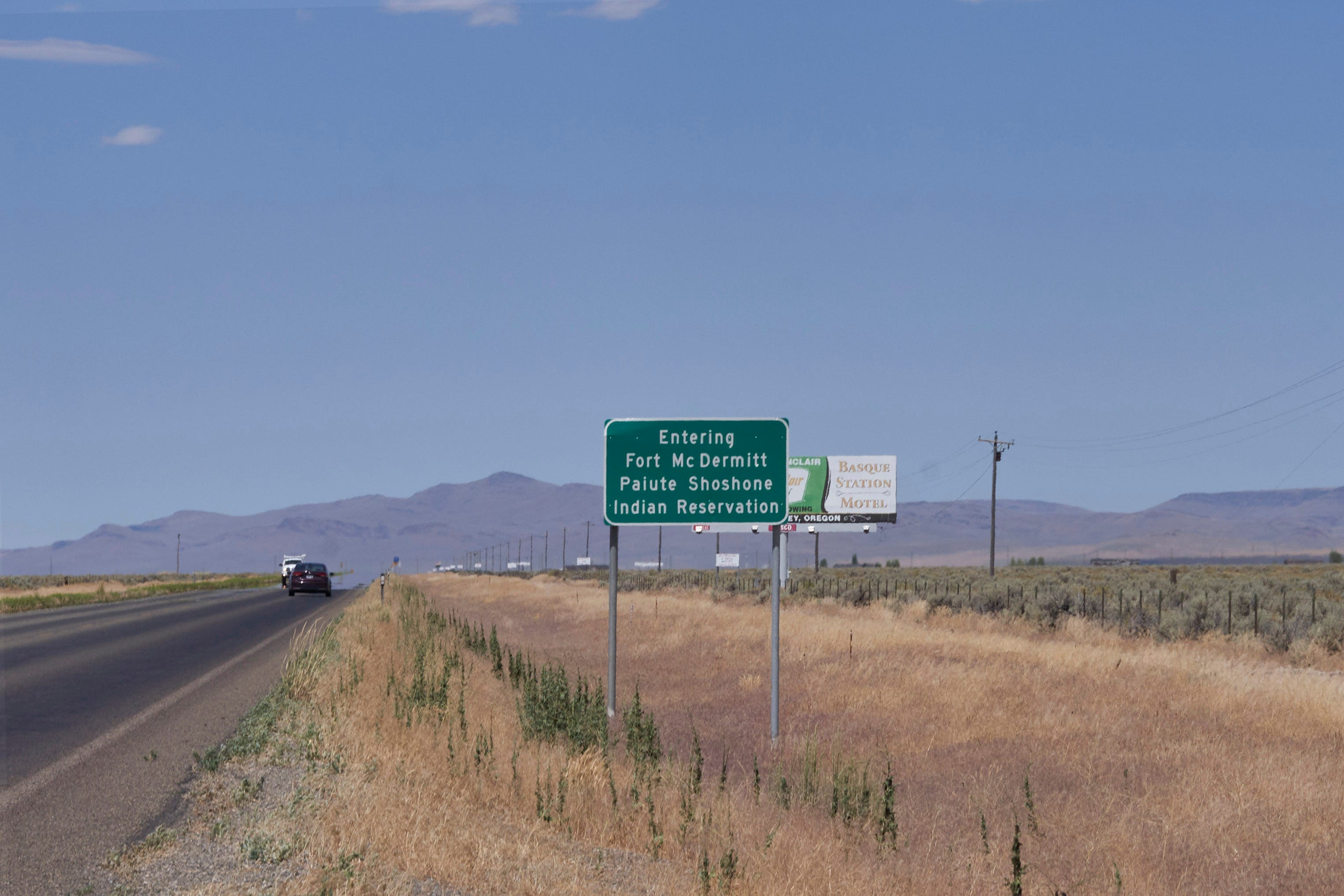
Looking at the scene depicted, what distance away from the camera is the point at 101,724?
12852mm

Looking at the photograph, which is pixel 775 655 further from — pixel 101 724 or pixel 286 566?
pixel 286 566

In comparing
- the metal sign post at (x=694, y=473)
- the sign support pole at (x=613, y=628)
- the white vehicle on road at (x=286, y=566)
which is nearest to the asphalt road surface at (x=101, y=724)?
the sign support pole at (x=613, y=628)

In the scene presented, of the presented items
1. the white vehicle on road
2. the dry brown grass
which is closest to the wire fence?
the dry brown grass

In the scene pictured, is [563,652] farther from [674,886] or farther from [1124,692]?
[674,886]

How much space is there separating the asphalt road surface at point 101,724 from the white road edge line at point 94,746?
24mm

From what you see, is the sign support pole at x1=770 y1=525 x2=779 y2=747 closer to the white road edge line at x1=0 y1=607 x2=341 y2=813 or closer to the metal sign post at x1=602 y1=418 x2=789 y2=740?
the metal sign post at x1=602 y1=418 x2=789 y2=740

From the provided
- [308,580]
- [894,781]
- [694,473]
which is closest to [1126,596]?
[694,473]

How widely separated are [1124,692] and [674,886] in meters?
11.0

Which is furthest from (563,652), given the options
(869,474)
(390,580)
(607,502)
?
(390,580)

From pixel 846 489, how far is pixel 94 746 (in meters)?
50.7

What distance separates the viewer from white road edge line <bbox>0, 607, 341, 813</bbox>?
9.01m

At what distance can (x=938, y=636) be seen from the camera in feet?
79.8

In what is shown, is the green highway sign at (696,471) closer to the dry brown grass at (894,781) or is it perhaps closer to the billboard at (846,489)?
the dry brown grass at (894,781)

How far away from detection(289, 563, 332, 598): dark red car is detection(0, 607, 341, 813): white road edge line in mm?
42833
